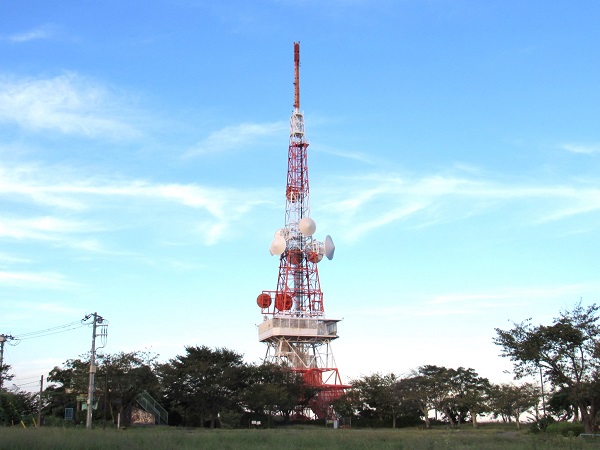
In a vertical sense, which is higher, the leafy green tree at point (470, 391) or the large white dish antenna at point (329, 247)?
the large white dish antenna at point (329, 247)

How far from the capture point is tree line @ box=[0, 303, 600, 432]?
38.6 m

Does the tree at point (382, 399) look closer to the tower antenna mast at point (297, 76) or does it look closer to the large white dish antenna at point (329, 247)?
the large white dish antenna at point (329, 247)

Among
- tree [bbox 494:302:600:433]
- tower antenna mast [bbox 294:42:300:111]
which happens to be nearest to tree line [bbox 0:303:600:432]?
tree [bbox 494:302:600:433]

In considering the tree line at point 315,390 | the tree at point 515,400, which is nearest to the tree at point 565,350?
the tree line at point 315,390

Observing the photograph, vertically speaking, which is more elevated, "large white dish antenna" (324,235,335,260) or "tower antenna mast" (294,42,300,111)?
"tower antenna mast" (294,42,300,111)

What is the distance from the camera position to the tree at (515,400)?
5994 centimetres

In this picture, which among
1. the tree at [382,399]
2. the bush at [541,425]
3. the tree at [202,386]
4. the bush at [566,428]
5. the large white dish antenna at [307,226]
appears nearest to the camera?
the bush at [566,428]

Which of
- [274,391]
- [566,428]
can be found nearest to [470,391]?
[274,391]

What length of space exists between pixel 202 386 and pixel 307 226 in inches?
1074

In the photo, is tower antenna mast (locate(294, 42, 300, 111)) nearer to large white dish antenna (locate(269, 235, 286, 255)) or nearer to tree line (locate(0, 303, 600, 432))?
large white dish antenna (locate(269, 235, 286, 255))

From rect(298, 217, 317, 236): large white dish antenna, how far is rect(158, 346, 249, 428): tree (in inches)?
921

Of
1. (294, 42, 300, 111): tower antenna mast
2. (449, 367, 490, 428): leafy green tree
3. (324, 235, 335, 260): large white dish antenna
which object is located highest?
(294, 42, 300, 111): tower antenna mast

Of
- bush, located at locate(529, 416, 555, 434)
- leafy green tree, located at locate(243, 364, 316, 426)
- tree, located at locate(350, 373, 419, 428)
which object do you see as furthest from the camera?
tree, located at locate(350, 373, 419, 428)

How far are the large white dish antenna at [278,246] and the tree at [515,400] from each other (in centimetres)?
2955
